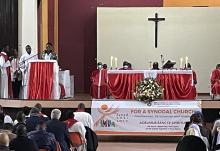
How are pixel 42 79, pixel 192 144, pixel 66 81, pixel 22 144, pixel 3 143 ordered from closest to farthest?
pixel 3 143
pixel 192 144
pixel 22 144
pixel 42 79
pixel 66 81

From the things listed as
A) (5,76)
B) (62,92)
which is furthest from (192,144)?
(62,92)

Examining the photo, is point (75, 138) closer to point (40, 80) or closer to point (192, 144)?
point (192, 144)

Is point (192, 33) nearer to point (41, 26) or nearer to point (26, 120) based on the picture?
point (41, 26)

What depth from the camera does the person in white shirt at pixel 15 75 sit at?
52.5 ft

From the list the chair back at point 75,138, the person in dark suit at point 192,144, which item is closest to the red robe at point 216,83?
the chair back at point 75,138

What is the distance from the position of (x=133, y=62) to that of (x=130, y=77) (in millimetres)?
5683

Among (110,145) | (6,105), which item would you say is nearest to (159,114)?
(110,145)

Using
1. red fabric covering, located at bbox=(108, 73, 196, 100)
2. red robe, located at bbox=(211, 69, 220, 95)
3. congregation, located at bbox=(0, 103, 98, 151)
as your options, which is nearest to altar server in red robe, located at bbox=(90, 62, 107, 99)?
red fabric covering, located at bbox=(108, 73, 196, 100)

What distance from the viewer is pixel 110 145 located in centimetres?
1386

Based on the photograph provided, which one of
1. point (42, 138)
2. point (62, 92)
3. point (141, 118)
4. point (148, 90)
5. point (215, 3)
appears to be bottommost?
point (141, 118)

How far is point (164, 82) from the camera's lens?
1527cm

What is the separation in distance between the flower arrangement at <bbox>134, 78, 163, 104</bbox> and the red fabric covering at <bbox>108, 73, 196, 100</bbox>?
354 millimetres

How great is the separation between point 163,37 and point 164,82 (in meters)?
6.07

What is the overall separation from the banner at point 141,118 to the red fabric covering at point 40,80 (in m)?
1.73
